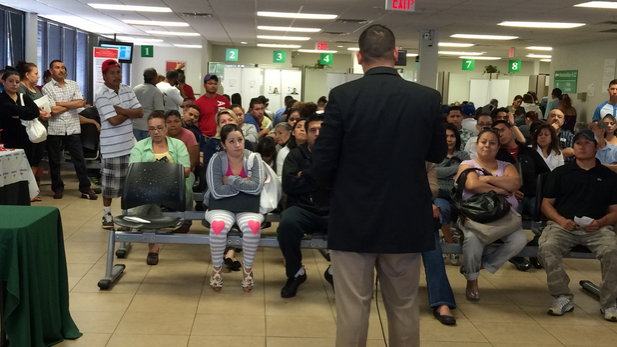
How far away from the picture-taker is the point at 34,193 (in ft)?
19.9

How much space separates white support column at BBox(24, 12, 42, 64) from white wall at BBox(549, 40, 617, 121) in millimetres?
12503

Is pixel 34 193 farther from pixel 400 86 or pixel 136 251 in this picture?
pixel 400 86

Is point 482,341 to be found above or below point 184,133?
below

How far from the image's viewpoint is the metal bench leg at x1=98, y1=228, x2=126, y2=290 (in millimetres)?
4336

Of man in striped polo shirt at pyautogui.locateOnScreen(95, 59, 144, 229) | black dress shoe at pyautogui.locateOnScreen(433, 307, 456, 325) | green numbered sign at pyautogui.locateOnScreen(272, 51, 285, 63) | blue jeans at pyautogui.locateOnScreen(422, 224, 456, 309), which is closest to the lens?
black dress shoe at pyautogui.locateOnScreen(433, 307, 456, 325)

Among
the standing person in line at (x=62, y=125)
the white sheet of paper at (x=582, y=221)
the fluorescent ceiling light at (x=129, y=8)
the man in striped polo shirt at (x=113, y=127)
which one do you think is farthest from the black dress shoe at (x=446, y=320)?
the fluorescent ceiling light at (x=129, y=8)

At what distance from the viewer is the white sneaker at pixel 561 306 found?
Answer: 4.16 meters

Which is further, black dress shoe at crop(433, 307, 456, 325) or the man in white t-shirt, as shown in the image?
the man in white t-shirt

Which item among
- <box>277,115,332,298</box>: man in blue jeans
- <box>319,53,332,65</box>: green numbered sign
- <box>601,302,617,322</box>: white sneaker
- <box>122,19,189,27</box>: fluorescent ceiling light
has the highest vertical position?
<box>122,19,189,27</box>: fluorescent ceiling light

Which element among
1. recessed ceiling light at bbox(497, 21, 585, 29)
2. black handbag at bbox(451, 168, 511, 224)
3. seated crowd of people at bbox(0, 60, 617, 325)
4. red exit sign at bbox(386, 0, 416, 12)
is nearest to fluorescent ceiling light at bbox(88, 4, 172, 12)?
red exit sign at bbox(386, 0, 416, 12)

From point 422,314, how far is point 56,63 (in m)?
5.80

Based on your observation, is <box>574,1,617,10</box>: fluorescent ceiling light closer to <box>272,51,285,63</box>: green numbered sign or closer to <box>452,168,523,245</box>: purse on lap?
<box>452,168,523,245</box>: purse on lap

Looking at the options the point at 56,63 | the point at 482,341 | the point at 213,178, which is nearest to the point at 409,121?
the point at 482,341

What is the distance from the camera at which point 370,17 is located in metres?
12.1
